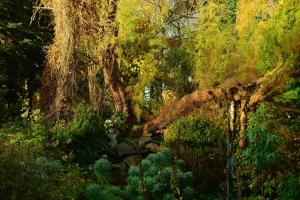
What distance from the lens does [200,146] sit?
529 inches

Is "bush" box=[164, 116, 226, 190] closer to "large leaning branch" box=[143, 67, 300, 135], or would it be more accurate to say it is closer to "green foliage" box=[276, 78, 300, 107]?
"large leaning branch" box=[143, 67, 300, 135]

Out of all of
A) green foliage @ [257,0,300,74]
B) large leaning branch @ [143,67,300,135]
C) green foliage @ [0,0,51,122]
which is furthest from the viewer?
green foliage @ [0,0,51,122]

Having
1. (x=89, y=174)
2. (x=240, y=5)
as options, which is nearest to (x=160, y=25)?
(x=240, y=5)

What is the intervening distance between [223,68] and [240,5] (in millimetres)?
1887

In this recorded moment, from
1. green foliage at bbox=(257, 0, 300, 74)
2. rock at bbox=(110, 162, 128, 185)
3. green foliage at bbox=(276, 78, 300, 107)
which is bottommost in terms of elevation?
rock at bbox=(110, 162, 128, 185)

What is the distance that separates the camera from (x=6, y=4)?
55.6 ft

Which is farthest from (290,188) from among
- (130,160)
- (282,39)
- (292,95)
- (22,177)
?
(22,177)

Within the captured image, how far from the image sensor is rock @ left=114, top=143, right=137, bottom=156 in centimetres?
1429

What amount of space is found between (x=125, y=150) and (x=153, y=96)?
4.58 meters

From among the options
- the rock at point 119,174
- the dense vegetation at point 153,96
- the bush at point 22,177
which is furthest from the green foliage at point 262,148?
the bush at point 22,177

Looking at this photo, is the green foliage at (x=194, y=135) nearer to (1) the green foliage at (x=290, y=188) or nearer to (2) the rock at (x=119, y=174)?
(2) the rock at (x=119, y=174)

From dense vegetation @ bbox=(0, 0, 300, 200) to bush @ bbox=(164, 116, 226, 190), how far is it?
28 millimetres

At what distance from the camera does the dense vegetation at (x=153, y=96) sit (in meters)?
11.3

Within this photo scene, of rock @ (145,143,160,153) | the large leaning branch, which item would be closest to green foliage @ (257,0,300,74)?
the large leaning branch
